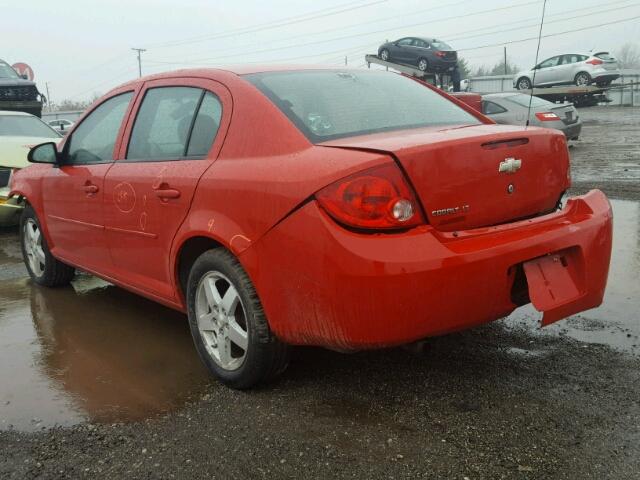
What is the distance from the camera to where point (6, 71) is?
53.1ft

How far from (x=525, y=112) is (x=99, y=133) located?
10.4m

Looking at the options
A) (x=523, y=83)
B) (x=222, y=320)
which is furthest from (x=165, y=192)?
(x=523, y=83)

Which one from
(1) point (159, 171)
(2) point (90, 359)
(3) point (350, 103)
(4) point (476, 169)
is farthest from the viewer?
(2) point (90, 359)

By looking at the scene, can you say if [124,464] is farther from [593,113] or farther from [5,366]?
[593,113]

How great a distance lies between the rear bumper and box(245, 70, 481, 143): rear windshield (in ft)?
1.81

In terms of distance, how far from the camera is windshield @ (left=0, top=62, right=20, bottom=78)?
52.4 feet

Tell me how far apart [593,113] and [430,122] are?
25243 mm

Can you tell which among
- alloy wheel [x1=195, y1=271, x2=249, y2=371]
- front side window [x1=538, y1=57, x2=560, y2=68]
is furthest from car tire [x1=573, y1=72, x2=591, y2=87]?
alloy wheel [x1=195, y1=271, x2=249, y2=371]

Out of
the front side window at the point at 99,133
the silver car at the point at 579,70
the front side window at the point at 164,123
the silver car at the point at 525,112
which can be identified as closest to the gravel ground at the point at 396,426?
the front side window at the point at 164,123

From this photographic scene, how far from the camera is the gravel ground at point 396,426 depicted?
2312 mm

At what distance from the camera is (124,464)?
2406 millimetres

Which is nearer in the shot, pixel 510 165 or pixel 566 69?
pixel 510 165

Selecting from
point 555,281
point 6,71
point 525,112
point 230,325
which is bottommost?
point 525,112

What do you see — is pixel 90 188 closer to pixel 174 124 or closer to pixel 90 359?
pixel 174 124
